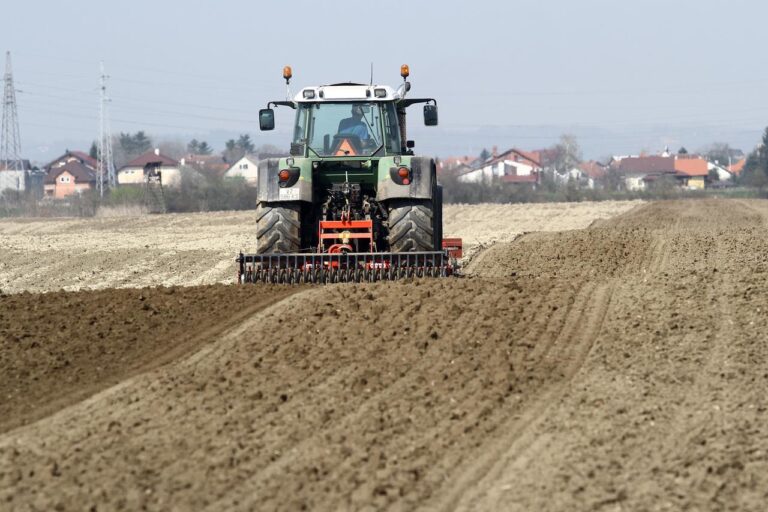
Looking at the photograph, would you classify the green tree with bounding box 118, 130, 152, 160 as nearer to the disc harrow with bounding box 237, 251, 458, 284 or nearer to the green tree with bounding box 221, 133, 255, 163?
the green tree with bounding box 221, 133, 255, 163

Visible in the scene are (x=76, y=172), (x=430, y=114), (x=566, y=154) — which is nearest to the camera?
(x=430, y=114)

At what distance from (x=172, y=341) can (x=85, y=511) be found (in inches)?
165

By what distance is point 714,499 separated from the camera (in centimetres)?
584

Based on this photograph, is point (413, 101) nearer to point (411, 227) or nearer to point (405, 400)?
point (411, 227)

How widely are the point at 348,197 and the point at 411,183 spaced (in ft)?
2.98

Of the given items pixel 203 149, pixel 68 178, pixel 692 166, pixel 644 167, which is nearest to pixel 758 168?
pixel 692 166

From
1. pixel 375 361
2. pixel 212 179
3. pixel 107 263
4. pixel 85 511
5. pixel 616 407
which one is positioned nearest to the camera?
pixel 85 511

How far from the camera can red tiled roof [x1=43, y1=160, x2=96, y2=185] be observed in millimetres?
95312

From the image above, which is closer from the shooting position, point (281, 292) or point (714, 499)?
point (714, 499)

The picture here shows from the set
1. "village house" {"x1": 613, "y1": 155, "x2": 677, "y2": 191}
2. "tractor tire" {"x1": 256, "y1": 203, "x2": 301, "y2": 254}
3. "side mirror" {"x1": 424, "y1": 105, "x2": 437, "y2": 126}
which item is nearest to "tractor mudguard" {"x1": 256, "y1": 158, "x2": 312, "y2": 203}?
"tractor tire" {"x1": 256, "y1": 203, "x2": 301, "y2": 254}

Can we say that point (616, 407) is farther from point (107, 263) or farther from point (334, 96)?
point (107, 263)

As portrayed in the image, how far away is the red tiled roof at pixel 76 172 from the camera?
95312 mm

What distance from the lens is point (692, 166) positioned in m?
106

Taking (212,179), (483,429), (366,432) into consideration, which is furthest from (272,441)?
(212,179)
